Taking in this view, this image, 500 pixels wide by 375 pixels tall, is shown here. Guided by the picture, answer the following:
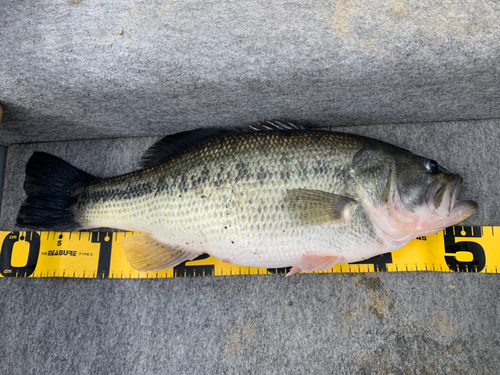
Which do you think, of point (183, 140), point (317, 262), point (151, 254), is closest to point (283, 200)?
point (317, 262)

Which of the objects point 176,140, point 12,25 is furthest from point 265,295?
point 12,25

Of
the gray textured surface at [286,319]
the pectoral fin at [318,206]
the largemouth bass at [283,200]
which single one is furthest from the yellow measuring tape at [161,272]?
the pectoral fin at [318,206]

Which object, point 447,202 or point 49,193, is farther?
point 49,193

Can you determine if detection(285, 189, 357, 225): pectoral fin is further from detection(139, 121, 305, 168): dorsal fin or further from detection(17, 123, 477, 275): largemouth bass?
detection(139, 121, 305, 168): dorsal fin

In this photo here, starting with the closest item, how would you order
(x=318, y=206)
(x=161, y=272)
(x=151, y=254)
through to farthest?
(x=318, y=206) < (x=151, y=254) < (x=161, y=272)

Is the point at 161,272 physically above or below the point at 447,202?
below

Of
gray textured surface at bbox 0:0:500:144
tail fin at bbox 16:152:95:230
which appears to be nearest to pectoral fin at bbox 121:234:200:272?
tail fin at bbox 16:152:95:230

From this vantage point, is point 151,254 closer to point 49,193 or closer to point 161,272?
point 161,272

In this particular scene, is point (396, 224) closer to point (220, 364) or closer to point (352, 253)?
point (352, 253)
